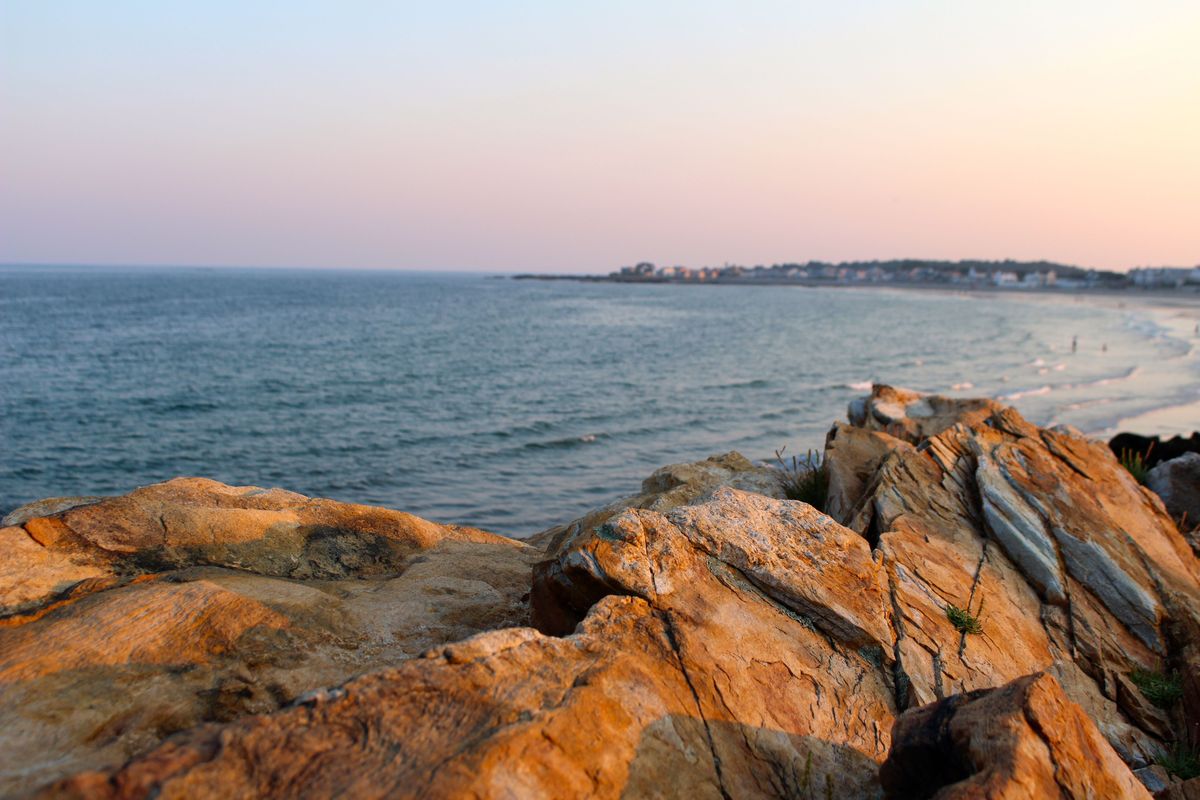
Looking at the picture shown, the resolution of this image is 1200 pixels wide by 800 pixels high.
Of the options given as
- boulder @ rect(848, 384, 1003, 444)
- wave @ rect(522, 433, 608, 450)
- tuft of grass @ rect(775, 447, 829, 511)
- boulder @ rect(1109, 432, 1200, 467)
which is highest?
boulder @ rect(848, 384, 1003, 444)

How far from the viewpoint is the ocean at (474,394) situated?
2583 centimetres

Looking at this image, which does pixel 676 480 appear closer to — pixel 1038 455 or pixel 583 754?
pixel 1038 455

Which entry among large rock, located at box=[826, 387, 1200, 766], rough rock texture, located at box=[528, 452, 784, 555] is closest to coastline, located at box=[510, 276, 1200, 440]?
large rock, located at box=[826, 387, 1200, 766]

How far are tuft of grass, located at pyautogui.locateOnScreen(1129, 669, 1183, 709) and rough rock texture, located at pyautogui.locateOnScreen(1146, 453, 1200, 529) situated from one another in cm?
706

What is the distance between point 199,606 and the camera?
250 inches

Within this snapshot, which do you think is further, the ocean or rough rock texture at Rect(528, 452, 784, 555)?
the ocean

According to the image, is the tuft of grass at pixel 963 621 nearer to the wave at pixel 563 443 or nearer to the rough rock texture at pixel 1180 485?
the rough rock texture at pixel 1180 485

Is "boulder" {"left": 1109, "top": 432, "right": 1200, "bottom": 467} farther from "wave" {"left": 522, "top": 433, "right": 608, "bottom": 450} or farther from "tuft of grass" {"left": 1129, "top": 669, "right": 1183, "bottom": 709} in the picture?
"wave" {"left": 522, "top": 433, "right": 608, "bottom": 450}

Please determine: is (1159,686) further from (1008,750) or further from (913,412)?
(913,412)

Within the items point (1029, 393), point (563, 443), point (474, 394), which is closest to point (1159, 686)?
point (563, 443)

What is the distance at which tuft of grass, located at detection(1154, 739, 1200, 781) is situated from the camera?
7.07 metres

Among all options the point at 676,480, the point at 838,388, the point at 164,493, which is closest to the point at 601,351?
the point at 838,388

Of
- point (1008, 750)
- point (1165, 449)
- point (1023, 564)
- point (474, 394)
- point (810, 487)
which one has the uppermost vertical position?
point (1008, 750)

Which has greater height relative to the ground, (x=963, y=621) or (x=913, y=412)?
(x=913, y=412)
